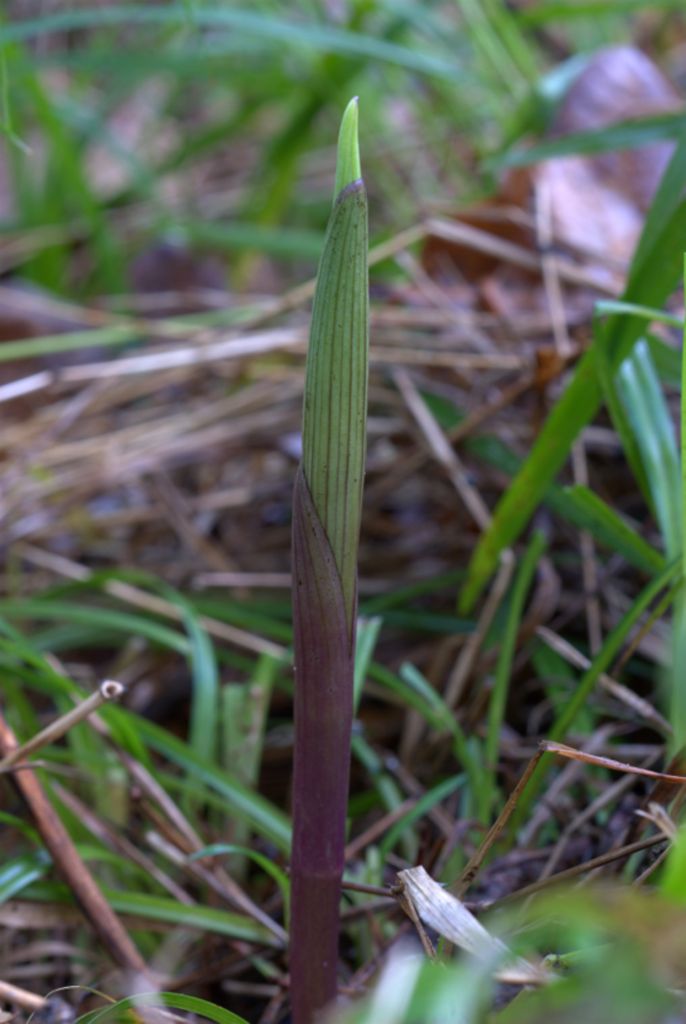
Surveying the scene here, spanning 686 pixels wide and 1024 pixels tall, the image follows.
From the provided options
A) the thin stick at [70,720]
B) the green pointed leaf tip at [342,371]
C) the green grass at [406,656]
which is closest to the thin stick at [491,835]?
the green grass at [406,656]

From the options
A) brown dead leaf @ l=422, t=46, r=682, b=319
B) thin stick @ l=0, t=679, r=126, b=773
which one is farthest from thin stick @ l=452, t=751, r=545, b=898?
brown dead leaf @ l=422, t=46, r=682, b=319

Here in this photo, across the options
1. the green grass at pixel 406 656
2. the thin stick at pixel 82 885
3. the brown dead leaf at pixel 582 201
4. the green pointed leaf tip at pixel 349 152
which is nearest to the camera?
the green pointed leaf tip at pixel 349 152

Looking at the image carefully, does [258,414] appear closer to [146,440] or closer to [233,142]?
[146,440]

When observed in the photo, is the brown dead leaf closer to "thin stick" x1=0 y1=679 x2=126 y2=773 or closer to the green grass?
the green grass

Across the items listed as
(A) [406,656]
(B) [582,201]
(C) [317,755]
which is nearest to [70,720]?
(C) [317,755]

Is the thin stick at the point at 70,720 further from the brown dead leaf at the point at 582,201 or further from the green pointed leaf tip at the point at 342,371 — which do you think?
the brown dead leaf at the point at 582,201

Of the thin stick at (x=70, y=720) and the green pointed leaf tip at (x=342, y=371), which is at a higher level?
the green pointed leaf tip at (x=342, y=371)

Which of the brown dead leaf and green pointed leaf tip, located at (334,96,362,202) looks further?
the brown dead leaf

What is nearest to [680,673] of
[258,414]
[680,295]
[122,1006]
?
[122,1006]

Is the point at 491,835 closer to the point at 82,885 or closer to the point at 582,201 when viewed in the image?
the point at 82,885
